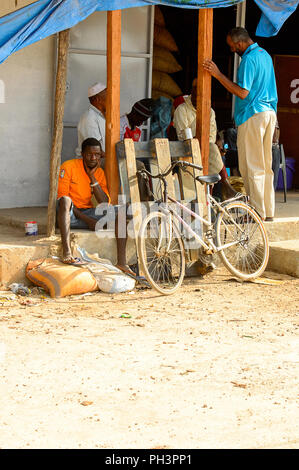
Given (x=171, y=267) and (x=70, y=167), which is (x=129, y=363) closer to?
(x=171, y=267)

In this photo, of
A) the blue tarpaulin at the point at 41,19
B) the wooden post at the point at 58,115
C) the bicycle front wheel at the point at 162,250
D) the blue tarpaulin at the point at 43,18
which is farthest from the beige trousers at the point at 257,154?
the wooden post at the point at 58,115

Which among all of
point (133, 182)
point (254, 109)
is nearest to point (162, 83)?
point (254, 109)

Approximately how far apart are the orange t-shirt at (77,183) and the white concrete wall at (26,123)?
157 centimetres

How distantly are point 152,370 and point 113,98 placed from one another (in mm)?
3250

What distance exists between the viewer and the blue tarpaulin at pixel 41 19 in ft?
20.7

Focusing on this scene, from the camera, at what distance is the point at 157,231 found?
6.96 meters

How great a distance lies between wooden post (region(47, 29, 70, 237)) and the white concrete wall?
171 cm

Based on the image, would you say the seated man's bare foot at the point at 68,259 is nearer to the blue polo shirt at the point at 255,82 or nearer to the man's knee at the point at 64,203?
the man's knee at the point at 64,203

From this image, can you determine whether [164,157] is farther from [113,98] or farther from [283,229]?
[283,229]

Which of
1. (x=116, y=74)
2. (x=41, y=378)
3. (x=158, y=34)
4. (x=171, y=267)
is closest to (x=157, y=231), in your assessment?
(x=171, y=267)

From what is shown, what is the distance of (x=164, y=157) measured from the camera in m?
7.30

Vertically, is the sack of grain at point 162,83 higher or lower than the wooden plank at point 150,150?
higher

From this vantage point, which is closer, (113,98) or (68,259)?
(68,259)

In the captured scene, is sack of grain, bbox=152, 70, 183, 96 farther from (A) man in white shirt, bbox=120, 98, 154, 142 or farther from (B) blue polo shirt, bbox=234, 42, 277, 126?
(B) blue polo shirt, bbox=234, 42, 277, 126
